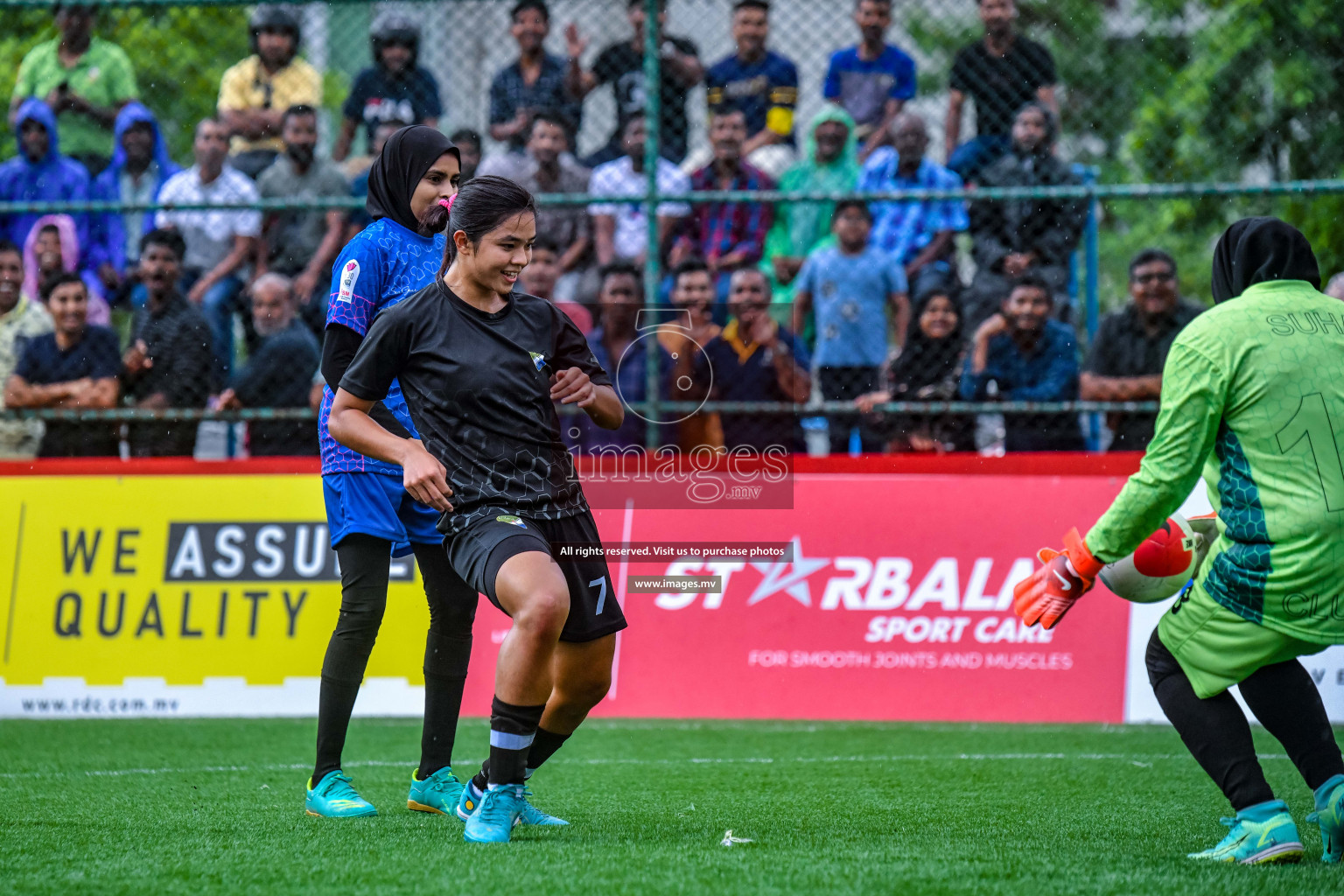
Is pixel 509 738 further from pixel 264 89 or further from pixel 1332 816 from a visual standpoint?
pixel 264 89

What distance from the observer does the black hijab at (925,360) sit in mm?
7574

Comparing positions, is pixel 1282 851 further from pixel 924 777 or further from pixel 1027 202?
pixel 1027 202

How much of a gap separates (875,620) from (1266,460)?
350 cm

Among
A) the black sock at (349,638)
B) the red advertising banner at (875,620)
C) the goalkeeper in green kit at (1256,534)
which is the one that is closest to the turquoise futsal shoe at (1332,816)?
the goalkeeper in green kit at (1256,534)

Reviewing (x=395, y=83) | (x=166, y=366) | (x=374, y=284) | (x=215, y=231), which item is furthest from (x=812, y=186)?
(x=374, y=284)

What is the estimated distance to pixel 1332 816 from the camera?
354 centimetres

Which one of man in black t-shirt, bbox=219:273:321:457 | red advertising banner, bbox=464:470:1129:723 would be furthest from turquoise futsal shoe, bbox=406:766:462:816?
man in black t-shirt, bbox=219:273:321:457

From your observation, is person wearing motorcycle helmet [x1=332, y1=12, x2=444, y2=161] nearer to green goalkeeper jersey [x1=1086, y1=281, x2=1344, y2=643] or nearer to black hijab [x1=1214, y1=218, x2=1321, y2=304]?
black hijab [x1=1214, y1=218, x2=1321, y2=304]

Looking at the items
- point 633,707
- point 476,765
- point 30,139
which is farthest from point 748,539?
point 30,139

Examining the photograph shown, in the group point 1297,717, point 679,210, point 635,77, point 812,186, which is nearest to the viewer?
point 1297,717

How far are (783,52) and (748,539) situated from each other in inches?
145

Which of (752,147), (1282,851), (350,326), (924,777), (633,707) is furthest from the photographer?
(752,147)

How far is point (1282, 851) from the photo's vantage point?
3490mm

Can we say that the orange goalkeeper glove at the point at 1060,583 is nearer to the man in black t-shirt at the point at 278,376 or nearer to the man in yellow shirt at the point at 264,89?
the man in black t-shirt at the point at 278,376
